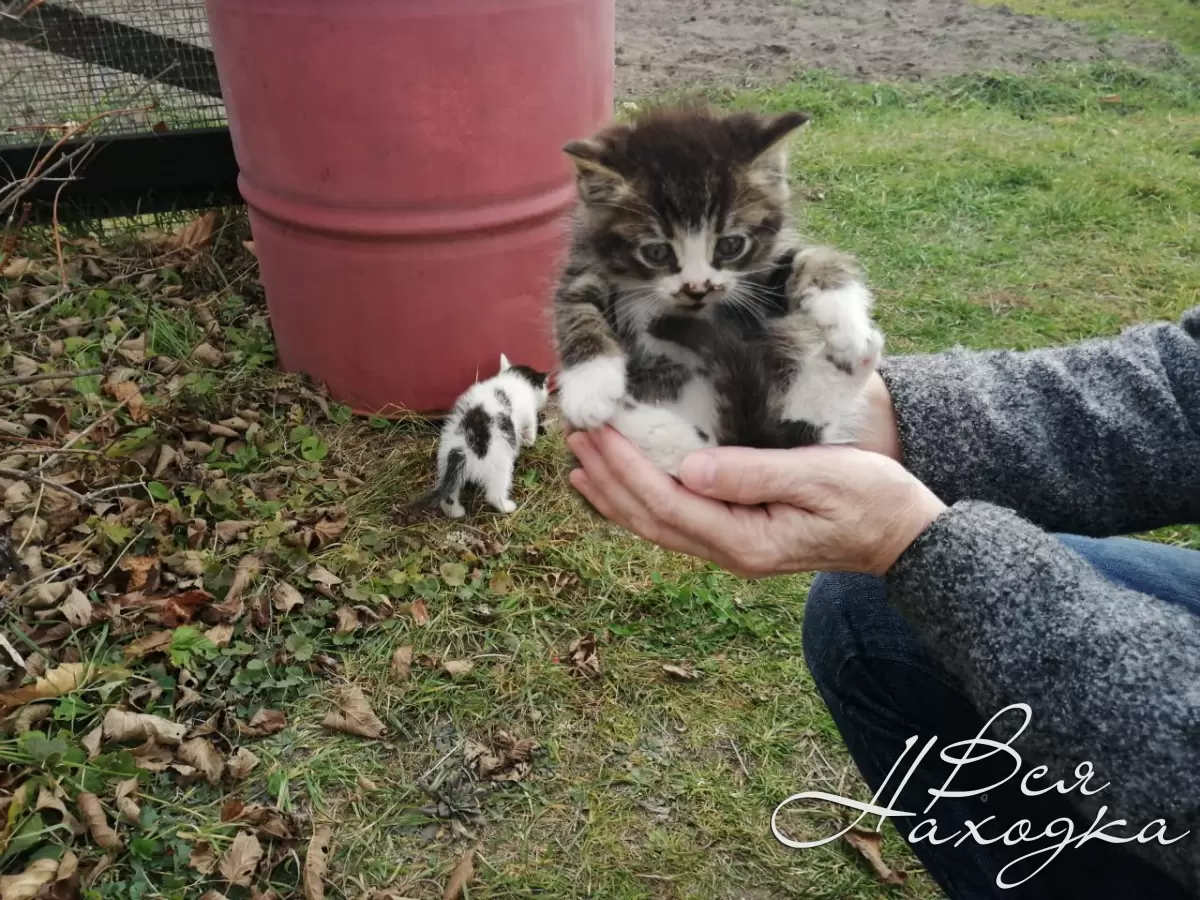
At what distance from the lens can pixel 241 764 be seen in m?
2.55

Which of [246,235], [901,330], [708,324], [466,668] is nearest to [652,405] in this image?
[708,324]

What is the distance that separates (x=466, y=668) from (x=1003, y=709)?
1.84 m

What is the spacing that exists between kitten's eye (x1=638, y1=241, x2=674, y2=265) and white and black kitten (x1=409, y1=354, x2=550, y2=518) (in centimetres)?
173

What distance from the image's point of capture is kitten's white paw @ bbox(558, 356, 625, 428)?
1811mm

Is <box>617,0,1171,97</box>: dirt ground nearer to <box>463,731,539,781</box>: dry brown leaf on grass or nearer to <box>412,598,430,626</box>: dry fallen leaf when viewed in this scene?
<box>412,598,430,626</box>: dry fallen leaf

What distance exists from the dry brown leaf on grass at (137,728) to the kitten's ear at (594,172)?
1838mm

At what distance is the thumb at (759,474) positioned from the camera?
1667 mm

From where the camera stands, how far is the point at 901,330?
178 inches

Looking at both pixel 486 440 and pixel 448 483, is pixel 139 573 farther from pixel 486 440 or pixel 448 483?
pixel 486 440

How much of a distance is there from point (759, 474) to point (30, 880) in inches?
74.5

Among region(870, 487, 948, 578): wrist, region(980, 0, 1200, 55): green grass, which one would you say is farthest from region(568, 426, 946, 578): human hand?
region(980, 0, 1200, 55): green grass

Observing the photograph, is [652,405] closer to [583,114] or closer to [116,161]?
[583,114]

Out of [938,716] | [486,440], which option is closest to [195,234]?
[486,440]

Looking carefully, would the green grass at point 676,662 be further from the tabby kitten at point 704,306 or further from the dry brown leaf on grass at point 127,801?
the tabby kitten at point 704,306
